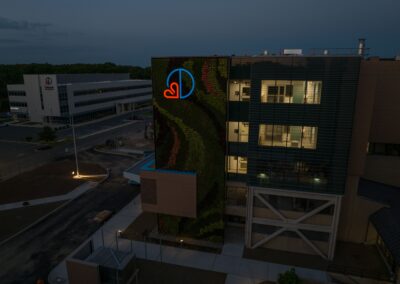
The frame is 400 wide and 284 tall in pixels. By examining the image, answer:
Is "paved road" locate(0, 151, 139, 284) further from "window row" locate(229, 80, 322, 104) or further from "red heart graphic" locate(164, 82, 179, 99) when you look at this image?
"window row" locate(229, 80, 322, 104)

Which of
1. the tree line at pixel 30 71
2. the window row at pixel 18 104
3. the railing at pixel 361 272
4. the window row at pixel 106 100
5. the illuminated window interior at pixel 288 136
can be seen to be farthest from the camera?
the tree line at pixel 30 71

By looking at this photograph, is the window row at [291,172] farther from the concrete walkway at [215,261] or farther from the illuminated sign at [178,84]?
the illuminated sign at [178,84]

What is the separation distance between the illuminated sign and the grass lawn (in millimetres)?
24746

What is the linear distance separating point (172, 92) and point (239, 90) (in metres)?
7.09

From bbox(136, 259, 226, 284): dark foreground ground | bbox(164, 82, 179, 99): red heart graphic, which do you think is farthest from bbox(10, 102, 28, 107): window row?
bbox(136, 259, 226, 284): dark foreground ground

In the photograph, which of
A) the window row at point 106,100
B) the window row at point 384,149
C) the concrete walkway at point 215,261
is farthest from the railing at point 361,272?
the window row at point 106,100

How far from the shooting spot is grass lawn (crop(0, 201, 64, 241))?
32750 mm

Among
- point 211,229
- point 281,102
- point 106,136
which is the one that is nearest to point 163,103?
point 281,102

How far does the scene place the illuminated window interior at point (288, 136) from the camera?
25891 millimetres

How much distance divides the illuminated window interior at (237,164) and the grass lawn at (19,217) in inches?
1040

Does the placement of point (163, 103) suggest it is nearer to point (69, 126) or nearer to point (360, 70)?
point (360, 70)

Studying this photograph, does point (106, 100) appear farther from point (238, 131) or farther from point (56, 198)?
point (238, 131)

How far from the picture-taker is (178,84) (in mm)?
28375

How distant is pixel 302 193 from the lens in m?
27.0
